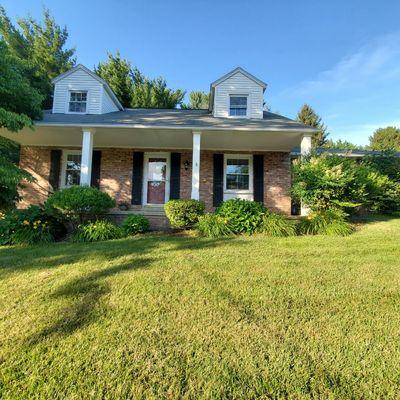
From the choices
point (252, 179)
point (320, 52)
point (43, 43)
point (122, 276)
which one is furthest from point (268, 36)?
point (43, 43)

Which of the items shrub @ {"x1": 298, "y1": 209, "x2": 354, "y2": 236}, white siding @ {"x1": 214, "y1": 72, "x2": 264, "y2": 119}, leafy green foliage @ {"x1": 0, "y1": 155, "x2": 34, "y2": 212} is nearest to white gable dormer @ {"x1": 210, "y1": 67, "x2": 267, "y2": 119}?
white siding @ {"x1": 214, "y1": 72, "x2": 264, "y2": 119}

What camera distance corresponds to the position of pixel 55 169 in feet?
35.3

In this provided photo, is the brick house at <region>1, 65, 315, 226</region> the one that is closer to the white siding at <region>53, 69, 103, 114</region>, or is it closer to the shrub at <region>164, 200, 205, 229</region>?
the white siding at <region>53, 69, 103, 114</region>

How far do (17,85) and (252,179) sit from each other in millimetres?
8143

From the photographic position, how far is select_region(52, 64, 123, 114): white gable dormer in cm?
1026

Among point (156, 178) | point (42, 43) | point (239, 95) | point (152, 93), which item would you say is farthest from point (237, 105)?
point (42, 43)

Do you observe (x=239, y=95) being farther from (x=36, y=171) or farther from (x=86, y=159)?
(x=36, y=171)

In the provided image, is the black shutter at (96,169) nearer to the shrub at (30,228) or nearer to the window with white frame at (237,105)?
the shrub at (30,228)

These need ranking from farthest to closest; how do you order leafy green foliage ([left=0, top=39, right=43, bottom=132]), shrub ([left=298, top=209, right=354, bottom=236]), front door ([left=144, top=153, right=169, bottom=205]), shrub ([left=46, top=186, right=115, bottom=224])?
front door ([left=144, top=153, right=169, bottom=205]) → shrub ([left=46, top=186, right=115, bottom=224]) → leafy green foliage ([left=0, top=39, right=43, bottom=132]) → shrub ([left=298, top=209, right=354, bottom=236])

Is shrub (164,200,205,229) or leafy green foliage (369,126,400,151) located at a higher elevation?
leafy green foliage (369,126,400,151)

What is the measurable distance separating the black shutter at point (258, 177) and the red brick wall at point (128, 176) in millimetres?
149

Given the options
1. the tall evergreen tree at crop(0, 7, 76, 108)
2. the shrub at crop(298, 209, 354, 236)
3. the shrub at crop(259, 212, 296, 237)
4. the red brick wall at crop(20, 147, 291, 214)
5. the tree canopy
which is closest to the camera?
the shrub at crop(298, 209, 354, 236)

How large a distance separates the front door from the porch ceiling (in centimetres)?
49

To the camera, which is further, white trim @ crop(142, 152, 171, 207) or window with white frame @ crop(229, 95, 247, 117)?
white trim @ crop(142, 152, 171, 207)
